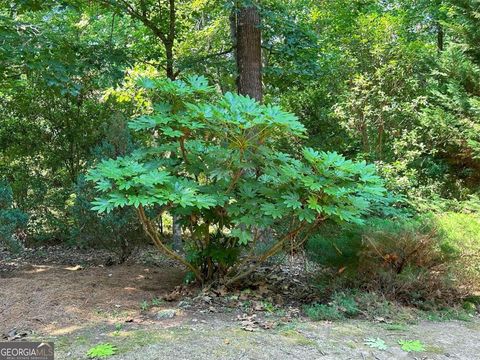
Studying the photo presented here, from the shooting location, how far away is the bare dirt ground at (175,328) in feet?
9.52

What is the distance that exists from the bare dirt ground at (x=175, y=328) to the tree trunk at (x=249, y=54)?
2.87 m

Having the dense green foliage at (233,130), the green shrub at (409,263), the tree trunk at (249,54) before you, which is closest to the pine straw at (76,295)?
the dense green foliage at (233,130)

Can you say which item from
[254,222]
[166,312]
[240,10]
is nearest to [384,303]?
[254,222]

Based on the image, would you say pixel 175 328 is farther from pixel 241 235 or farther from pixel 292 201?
pixel 292 201

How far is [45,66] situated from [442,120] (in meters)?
5.97

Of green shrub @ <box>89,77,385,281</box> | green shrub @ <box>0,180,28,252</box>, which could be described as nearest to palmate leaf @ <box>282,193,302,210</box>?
green shrub @ <box>89,77,385,281</box>

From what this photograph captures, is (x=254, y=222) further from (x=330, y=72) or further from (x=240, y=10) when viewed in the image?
(x=330, y=72)

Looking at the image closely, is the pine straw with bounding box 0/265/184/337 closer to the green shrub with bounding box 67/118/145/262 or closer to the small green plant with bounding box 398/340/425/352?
the green shrub with bounding box 67/118/145/262

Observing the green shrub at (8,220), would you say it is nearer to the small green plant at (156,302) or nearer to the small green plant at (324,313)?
the small green plant at (156,302)

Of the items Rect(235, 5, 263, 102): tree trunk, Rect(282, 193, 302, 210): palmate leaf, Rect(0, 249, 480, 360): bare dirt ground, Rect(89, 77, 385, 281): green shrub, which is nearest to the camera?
Rect(0, 249, 480, 360): bare dirt ground

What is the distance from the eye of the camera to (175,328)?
3346mm

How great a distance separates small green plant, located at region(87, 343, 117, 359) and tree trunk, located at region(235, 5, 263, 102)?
410 cm

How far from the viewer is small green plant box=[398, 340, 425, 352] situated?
3.05 metres

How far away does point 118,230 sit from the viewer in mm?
5848
